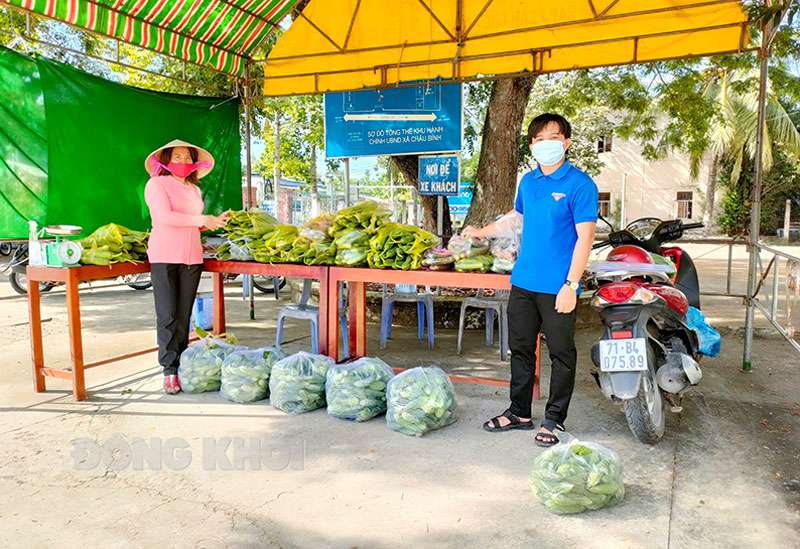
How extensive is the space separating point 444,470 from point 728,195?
26.0 m

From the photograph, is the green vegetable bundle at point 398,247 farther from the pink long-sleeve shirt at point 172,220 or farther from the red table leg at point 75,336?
the red table leg at point 75,336

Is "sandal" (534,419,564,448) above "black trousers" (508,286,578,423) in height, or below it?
below

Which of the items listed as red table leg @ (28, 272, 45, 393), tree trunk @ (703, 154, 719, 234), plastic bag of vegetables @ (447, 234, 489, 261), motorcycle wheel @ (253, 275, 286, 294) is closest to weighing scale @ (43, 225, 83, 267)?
red table leg @ (28, 272, 45, 393)

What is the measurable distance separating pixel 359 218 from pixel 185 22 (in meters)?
2.79

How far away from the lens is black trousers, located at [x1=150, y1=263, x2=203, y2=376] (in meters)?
4.03

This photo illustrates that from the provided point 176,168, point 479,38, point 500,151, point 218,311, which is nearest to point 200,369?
point 218,311

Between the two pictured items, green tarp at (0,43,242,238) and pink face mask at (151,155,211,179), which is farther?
green tarp at (0,43,242,238)

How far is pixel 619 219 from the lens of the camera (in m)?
26.6

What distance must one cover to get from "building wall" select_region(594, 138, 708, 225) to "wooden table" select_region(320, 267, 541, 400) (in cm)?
2460

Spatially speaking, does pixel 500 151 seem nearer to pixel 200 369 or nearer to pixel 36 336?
pixel 200 369

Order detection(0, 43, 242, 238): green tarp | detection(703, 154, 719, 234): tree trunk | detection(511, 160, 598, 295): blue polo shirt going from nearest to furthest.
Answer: detection(511, 160, 598, 295): blue polo shirt < detection(0, 43, 242, 238): green tarp < detection(703, 154, 719, 234): tree trunk

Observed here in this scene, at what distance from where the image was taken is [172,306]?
406cm

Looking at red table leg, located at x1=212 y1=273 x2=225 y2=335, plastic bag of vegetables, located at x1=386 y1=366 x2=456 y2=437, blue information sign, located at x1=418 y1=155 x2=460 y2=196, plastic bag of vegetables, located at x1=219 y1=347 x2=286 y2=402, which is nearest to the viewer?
plastic bag of vegetables, located at x1=386 y1=366 x2=456 y2=437

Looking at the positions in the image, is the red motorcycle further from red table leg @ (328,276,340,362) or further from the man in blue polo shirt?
red table leg @ (328,276,340,362)
